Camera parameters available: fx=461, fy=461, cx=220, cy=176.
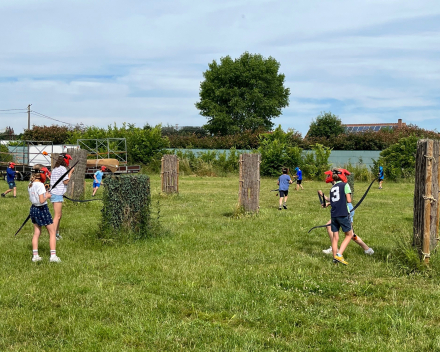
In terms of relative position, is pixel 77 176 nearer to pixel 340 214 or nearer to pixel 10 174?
pixel 10 174

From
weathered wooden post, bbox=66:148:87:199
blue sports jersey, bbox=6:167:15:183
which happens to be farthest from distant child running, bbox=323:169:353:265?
blue sports jersey, bbox=6:167:15:183

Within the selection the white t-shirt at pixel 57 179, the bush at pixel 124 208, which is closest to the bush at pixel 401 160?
the bush at pixel 124 208

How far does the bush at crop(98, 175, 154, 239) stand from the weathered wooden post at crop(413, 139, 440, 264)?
16.5ft

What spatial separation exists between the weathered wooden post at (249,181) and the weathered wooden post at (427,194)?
20.1 feet

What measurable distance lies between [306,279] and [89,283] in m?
3.01

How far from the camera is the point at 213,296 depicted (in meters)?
5.71

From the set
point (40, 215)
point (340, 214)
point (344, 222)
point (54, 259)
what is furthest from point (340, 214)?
point (40, 215)

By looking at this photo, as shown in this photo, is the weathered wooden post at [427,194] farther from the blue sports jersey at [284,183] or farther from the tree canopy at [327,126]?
the tree canopy at [327,126]

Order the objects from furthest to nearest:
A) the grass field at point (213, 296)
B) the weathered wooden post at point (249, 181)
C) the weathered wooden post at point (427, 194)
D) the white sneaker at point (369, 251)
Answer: the weathered wooden post at point (249, 181) < the white sneaker at point (369, 251) < the weathered wooden post at point (427, 194) < the grass field at point (213, 296)

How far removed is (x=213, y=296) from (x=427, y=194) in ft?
11.9

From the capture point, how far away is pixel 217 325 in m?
4.84

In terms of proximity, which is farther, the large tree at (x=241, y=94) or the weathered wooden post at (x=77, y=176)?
the large tree at (x=241, y=94)

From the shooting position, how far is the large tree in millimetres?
53344

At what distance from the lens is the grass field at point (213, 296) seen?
451 cm
